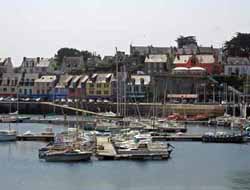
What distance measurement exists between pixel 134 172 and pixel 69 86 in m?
63.4

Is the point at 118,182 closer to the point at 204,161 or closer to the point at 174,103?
the point at 204,161

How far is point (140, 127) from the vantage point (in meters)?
70.9

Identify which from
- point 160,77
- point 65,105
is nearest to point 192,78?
point 160,77

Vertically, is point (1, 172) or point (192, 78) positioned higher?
point (192, 78)

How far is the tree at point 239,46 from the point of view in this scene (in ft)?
388

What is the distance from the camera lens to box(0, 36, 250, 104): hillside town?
336 feet

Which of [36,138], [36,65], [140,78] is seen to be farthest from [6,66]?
[36,138]

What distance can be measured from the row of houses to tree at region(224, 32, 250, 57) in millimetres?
19717

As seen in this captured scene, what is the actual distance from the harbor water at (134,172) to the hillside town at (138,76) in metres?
39.4

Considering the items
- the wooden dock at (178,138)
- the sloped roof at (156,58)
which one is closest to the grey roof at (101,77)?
the sloped roof at (156,58)

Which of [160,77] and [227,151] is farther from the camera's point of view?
[160,77]

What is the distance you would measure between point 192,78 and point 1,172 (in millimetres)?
57654

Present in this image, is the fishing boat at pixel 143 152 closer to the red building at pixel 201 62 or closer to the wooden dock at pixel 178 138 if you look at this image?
the wooden dock at pixel 178 138

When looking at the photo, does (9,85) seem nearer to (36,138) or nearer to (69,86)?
(69,86)
